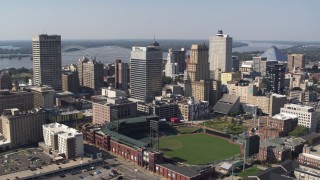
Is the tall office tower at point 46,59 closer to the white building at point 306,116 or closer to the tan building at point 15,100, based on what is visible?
the tan building at point 15,100

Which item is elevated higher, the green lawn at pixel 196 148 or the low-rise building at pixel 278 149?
the low-rise building at pixel 278 149

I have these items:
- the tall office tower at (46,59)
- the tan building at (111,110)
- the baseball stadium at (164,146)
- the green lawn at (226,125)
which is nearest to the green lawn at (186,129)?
the baseball stadium at (164,146)

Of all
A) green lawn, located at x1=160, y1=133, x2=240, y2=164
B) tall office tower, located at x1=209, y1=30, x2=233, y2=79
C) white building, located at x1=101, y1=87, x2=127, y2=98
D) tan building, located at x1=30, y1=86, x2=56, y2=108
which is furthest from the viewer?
tall office tower, located at x1=209, y1=30, x2=233, y2=79

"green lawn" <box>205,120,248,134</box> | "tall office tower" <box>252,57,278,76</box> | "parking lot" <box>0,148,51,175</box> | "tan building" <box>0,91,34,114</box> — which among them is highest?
"tall office tower" <box>252,57,278,76</box>

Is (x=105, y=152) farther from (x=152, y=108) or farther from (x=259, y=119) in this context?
(x=259, y=119)

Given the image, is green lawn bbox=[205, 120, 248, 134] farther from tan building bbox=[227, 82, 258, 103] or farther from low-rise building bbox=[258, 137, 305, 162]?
tan building bbox=[227, 82, 258, 103]

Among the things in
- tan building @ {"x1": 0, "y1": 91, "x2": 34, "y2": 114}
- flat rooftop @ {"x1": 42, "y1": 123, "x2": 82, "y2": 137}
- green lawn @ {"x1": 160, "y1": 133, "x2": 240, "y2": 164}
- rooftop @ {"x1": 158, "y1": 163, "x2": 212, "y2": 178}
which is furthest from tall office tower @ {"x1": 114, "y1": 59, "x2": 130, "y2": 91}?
rooftop @ {"x1": 158, "y1": 163, "x2": 212, "y2": 178}

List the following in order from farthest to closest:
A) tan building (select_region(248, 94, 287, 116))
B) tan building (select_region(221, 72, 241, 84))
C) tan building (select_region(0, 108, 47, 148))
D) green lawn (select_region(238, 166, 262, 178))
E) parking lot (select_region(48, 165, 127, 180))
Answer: tan building (select_region(221, 72, 241, 84)), tan building (select_region(248, 94, 287, 116)), tan building (select_region(0, 108, 47, 148)), green lawn (select_region(238, 166, 262, 178)), parking lot (select_region(48, 165, 127, 180))

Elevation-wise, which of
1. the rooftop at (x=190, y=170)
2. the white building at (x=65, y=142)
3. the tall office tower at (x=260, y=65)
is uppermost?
the tall office tower at (x=260, y=65)
